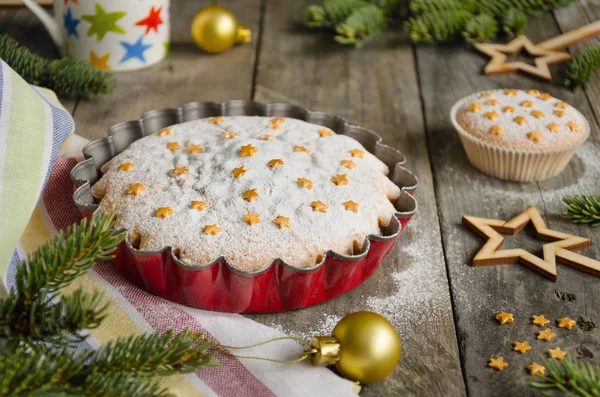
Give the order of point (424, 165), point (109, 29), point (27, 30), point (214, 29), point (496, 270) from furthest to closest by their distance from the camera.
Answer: point (27, 30)
point (214, 29)
point (109, 29)
point (424, 165)
point (496, 270)

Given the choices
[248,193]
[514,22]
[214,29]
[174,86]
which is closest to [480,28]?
[514,22]

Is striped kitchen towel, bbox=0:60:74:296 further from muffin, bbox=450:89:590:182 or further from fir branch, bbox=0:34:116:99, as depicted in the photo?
muffin, bbox=450:89:590:182

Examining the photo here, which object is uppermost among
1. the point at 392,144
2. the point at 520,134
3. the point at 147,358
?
the point at 147,358

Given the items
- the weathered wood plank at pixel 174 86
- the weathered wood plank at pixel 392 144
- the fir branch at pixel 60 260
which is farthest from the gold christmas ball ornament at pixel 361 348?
the weathered wood plank at pixel 174 86

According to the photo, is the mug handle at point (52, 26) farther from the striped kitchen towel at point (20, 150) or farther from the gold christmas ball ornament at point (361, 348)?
the gold christmas ball ornament at point (361, 348)

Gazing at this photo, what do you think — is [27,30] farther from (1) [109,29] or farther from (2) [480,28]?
(2) [480,28]

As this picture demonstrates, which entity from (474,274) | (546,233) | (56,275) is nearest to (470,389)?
(474,274)
